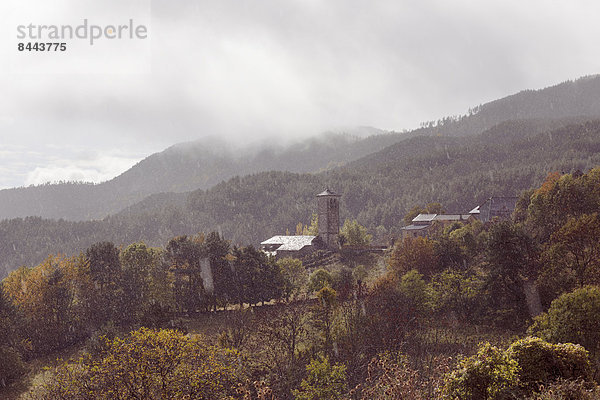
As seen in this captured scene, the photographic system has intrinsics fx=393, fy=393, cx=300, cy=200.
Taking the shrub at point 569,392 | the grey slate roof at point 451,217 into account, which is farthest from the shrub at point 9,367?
the grey slate roof at point 451,217

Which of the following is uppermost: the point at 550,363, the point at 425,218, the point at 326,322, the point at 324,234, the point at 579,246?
the point at 425,218

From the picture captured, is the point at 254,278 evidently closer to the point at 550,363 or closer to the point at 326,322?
the point at 326,322

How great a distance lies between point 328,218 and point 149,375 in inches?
2529

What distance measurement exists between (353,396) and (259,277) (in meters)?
27.5

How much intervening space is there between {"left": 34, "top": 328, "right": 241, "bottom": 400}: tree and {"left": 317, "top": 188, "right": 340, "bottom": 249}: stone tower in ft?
199

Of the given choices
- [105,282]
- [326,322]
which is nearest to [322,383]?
[326,322]

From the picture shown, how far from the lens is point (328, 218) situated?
274 feet

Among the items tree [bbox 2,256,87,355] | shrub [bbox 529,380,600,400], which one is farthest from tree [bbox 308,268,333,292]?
shrub [bbox 529,380,600,400]

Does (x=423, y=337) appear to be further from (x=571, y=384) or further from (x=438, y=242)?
(x=571, y=384)

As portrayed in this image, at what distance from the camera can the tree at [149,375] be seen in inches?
795

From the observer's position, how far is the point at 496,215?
83.4 m

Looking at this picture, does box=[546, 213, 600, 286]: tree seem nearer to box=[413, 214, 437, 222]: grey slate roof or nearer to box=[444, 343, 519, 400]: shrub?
box=[444, 343, 519, 400]: shrub

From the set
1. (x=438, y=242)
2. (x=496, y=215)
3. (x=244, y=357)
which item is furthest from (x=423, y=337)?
(x=496, y=215)

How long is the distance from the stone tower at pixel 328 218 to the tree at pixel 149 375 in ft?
199
